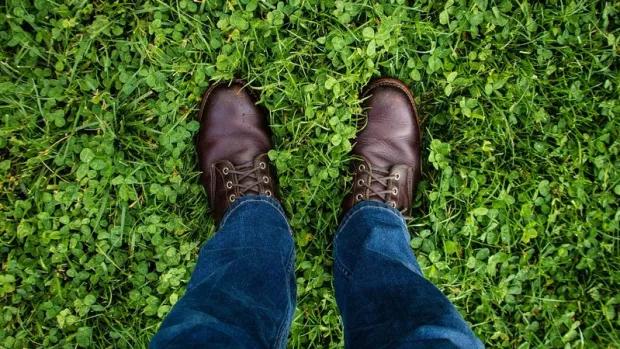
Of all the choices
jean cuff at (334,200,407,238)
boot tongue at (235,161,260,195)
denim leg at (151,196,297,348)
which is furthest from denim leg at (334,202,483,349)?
boot tongue at (235,161,260,195)

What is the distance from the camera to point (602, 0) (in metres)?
2.29

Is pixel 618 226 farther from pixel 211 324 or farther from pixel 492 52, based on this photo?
pixel 211 324

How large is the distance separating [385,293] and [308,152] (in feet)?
2.77

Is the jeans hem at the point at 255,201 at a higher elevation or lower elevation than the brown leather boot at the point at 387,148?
lower

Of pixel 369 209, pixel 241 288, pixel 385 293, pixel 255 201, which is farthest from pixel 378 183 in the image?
pixel 241 288

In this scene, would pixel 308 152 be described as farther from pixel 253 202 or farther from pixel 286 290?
pixel 286 290

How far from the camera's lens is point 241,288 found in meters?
1.71

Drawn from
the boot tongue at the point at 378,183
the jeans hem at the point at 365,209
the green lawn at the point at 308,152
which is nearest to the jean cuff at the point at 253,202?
the green lawn at the point at 308,152

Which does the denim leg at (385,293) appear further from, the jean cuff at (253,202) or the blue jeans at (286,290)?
the jean cuff at (253,202)

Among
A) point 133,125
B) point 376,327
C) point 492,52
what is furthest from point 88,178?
point 492,52

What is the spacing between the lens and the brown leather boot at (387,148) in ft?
7.52

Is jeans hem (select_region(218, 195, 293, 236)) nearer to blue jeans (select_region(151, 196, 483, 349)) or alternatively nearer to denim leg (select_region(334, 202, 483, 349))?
blue jeans (select_region(151, 196, 483, 349))

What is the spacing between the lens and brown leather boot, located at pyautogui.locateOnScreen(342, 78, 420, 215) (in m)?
2.29

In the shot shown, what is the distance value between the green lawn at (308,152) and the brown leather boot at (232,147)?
0.08m
